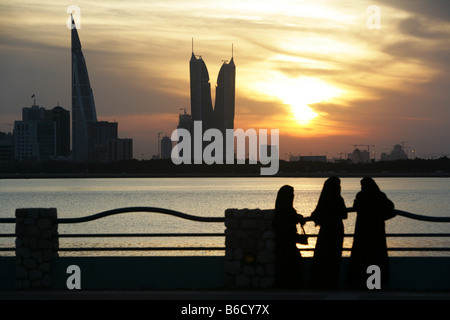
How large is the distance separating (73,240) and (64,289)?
128 ft

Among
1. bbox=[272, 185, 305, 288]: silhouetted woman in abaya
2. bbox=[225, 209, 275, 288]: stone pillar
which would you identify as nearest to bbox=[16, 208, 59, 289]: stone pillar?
bbox=[225, 209, 275, 288]: stone pillar

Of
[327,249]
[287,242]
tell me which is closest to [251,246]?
[287,242]

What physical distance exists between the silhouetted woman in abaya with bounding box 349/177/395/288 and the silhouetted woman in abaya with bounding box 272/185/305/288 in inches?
32.4

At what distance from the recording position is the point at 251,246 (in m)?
10.1

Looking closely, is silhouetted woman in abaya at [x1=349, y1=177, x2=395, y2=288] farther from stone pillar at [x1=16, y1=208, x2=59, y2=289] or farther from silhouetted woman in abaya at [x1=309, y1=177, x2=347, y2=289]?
stone pillar at [x1=16, y1=208, x2=59, y2=289]

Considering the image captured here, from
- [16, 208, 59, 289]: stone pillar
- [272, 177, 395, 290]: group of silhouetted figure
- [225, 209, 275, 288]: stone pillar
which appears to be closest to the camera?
[272, 177, 395, 290]: group of silhouetted figure

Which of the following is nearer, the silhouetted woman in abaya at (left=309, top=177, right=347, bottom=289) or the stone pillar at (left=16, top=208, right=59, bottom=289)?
the silhouetted woman in abaya at (left=309, top=177, right=347, bottom=289)

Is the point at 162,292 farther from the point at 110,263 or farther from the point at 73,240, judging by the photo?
the point at 73,240

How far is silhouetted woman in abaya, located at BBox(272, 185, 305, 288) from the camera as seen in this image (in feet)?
32.3

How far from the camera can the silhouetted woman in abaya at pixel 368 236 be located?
985 cm

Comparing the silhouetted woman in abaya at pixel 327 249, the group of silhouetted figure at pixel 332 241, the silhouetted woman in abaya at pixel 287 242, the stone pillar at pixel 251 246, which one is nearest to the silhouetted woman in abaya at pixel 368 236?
the group of silhouetted figure at pixel 332 241
